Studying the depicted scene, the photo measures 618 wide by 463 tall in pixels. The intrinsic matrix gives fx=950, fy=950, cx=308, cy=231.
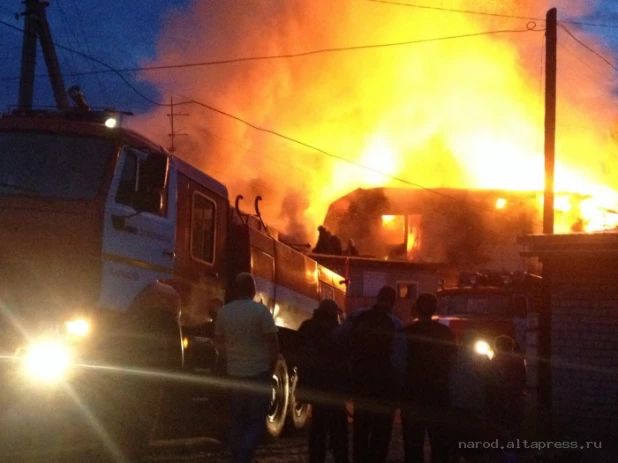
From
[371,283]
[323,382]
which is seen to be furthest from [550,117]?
[371,283]

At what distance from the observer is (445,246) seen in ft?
159

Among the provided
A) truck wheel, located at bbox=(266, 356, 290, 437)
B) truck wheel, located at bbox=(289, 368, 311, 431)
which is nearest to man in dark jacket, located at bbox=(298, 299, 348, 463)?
truck wheel, located at bbox=(266, 356, 290, 437)

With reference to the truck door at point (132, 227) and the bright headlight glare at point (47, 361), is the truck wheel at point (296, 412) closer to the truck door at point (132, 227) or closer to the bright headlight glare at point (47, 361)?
the truck door at point (132, 227)

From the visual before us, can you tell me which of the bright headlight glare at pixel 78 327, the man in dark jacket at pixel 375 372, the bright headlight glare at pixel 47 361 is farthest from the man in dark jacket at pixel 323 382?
the bright headlight glare at pixel 47 361

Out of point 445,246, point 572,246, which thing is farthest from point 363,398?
point 445,246

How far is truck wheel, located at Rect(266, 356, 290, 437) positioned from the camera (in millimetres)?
11883

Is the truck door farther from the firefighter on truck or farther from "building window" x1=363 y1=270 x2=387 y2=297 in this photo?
"building window" x1=363 y1=270 x2=387 y2=297

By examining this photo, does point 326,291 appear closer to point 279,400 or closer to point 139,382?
point 279,400

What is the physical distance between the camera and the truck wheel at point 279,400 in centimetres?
1188

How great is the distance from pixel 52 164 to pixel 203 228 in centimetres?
229

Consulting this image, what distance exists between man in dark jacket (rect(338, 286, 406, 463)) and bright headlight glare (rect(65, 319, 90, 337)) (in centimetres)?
217

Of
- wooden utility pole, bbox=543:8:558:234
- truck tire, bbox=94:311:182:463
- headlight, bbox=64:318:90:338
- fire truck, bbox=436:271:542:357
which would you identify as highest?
wooden utility pole, bbox=543:8:558:234

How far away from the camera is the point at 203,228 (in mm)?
10594

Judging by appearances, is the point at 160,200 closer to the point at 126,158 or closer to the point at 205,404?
the point at 126,158
